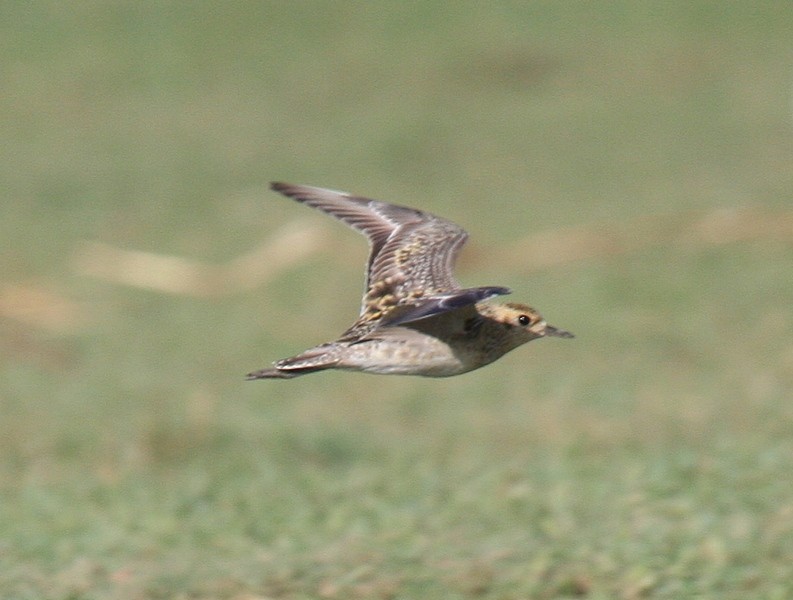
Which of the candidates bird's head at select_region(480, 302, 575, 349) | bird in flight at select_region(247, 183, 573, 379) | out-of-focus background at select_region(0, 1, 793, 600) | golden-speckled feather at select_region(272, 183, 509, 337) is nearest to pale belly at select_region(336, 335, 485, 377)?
bird in flight at select_region(247, 183, 573, 379)

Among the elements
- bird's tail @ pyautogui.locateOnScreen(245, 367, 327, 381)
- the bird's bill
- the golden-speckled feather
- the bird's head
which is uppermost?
the golden-speckled feather

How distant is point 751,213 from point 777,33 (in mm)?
6487

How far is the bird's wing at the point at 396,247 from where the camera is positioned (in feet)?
22.2

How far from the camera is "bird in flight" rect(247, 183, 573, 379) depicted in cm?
614

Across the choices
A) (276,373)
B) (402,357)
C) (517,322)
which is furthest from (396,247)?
(276,373)

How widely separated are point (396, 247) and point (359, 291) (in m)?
6.76

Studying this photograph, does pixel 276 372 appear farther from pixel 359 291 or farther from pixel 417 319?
pixel 359 291

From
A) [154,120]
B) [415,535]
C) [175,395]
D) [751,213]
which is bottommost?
[415,535]

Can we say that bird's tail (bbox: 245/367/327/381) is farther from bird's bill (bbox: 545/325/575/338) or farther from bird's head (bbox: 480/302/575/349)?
bird's bill (bbox: 545/325/575/338)

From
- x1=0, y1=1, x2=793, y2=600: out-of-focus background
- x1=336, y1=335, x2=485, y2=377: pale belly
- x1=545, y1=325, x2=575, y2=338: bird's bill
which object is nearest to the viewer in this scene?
x1=336, y1=335, x2=485, y2=377: pale belly

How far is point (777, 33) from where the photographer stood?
68.0ft

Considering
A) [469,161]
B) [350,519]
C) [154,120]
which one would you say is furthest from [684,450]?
[154,120]

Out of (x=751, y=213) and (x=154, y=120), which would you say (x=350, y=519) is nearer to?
(x=751, y=213)

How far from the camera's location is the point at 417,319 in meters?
5.79
